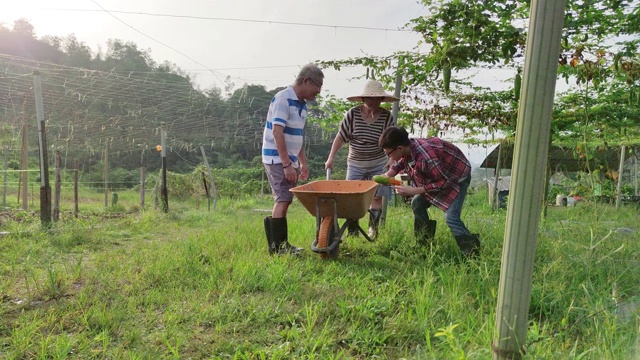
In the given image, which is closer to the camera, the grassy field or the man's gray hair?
the grassy field

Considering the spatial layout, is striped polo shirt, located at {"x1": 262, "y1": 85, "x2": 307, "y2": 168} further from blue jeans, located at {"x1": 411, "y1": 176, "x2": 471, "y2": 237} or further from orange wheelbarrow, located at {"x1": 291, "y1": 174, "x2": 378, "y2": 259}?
blue jeans, located at {"x1": 411, "y1": 176, "x2": 471, "y2": 237}

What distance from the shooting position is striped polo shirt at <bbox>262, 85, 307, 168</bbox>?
3365 mm

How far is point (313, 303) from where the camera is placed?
2.40m

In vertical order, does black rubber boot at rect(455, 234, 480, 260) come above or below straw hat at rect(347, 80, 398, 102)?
below

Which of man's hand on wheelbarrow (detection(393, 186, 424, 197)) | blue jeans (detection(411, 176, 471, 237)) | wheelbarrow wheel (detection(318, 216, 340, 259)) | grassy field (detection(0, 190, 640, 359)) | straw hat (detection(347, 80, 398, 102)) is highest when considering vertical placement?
straw hat (detection(347, 80, 398, 102))

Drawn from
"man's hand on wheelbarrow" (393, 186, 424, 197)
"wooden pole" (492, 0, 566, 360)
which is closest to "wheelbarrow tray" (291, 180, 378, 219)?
"man's hand on wheelbarrow" (393, 186, 424, 197)

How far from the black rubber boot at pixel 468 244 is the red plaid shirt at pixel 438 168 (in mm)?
272

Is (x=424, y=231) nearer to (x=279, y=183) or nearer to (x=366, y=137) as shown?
(x=366, y=137)

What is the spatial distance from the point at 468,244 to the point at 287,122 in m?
1.77

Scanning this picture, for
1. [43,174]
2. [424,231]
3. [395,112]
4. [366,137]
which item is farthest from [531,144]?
[43,174]

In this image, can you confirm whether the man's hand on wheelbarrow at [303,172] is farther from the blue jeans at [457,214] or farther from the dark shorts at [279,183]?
the blue jeans at [457,214]

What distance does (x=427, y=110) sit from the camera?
24.7ft

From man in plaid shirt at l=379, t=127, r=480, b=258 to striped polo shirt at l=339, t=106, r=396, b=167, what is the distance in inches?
31.8

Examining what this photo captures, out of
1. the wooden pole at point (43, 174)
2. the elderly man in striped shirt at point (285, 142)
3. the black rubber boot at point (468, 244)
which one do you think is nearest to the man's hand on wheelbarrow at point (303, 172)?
the elderly man in striped shirt at point (285, 142)
